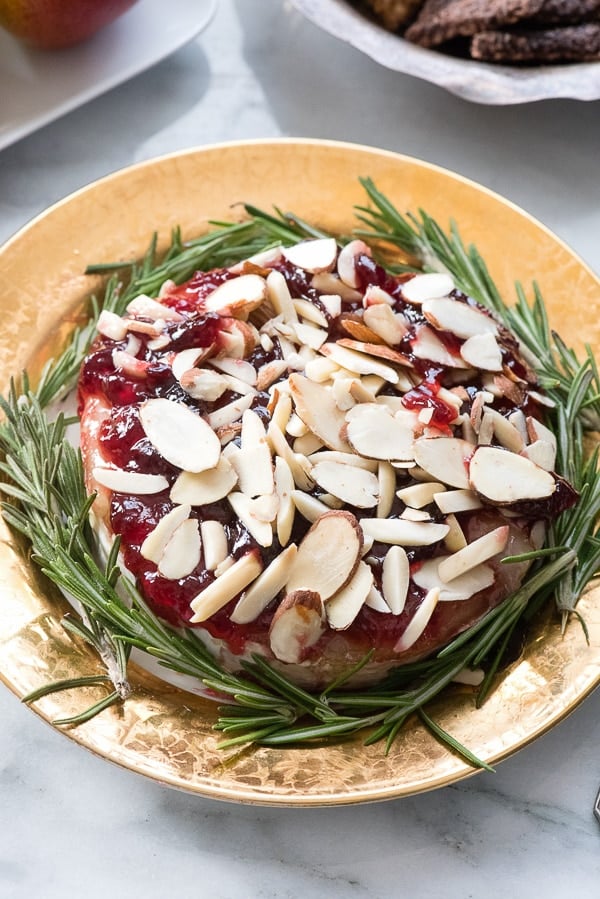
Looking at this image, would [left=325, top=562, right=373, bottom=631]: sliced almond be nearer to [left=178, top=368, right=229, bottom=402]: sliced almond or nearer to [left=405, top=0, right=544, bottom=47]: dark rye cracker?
[left=178, top=368, right=229, bottom=402]: sliced almond

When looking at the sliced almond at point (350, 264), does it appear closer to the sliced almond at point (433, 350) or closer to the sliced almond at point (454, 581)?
the sliced almond at point (433, 350)

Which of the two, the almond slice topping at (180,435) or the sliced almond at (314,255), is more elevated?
the sliced almond at (314,255)

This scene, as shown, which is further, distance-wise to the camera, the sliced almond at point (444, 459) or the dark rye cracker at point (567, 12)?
the dark rye cracker at point (567, 12)

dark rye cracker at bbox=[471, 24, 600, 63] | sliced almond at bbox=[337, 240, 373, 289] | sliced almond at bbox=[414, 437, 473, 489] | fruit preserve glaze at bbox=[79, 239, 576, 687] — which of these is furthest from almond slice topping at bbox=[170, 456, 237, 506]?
dark rye cracker at bbox=[471, 24, 600, 63]

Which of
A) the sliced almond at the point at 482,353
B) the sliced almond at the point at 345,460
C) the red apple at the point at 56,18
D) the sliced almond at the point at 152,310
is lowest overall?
the sliced almond at the point at 345,460

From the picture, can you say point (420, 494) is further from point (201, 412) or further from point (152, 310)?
point (152, 310)

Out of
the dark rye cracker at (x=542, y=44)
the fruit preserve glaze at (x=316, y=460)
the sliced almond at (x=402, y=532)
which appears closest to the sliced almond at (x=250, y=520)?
the fruit preserve glaze at (x=316, y=460)

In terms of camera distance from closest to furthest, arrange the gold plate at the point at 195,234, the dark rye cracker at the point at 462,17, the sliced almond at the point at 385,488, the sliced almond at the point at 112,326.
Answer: the gold plate at the point at 195,234
the sliced almond at the point at 385,488
the sliced almond at the point at 112,326
the dark rye cracker at the point at 462,17

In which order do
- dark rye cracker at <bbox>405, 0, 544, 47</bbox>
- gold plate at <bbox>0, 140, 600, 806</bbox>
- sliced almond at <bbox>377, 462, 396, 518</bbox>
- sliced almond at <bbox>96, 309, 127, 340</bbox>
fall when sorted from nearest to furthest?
gold plate at <bbox>0, 140, 600, 806</bbox> < sliced almond at <bbox>377, 462, 396, 518</bbox> < sliced almond at <bbox>96, 309, 127, 340</bbox> < dark rye cracker at <bbox>405, 0, 544, 47</bbox>
